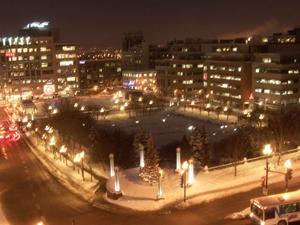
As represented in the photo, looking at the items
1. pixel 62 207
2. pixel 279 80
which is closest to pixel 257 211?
pixel 62 207

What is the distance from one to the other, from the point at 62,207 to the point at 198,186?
9.09 meters

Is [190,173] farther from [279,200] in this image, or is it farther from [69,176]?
[69,176]

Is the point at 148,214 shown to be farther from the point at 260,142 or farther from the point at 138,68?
the point at 138,68

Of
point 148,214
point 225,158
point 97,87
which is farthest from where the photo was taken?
point 97,87

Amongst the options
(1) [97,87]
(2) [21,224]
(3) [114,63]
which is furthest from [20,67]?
(2) [21,224]

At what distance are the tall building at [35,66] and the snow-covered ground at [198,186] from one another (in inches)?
3500

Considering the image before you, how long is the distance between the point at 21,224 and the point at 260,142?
22.7 metres

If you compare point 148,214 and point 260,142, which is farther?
point 260,142

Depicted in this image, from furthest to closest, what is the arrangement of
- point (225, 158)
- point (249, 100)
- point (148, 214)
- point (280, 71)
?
point (249, 100), point (280, 71), point (225, 158), point (148, 214)

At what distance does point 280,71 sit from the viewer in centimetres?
8419

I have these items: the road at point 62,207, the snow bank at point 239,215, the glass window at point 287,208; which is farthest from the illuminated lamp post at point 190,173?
the glass window at point 287,208

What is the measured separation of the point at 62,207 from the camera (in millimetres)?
30906

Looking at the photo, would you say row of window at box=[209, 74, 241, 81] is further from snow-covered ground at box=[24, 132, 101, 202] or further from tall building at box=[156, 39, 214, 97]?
snow-covered ground at box=[24, 132, 101, 202]

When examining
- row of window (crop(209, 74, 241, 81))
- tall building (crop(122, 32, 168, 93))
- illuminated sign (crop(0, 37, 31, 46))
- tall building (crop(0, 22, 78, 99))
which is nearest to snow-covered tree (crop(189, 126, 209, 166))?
row of window (crop(209, 74, 241, 81))
